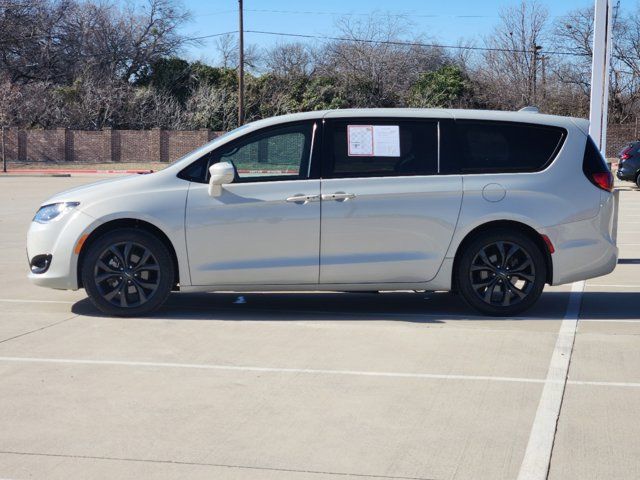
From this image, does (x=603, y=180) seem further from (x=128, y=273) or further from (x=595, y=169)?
(x=128, y=273)

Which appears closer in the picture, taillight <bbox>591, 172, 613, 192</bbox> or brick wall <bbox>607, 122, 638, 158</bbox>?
taillight <bbox>591, 172, 613, 192</bbox>

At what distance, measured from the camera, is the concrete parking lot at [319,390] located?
455 centimetres

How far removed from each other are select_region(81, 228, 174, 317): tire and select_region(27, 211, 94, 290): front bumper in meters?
0.12

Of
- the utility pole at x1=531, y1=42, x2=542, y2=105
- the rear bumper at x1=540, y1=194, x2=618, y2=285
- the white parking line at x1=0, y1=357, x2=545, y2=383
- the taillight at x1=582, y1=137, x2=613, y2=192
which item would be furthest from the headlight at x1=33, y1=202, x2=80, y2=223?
the utility pole at x1=531, y1=42, x2=542, y2=105

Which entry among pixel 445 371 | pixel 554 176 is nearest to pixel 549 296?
pixel 554 176

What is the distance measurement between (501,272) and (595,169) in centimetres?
129

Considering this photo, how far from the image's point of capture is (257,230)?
7918 mm

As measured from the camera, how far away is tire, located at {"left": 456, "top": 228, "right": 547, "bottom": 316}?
8.05 m

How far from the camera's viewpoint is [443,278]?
26.6 feet

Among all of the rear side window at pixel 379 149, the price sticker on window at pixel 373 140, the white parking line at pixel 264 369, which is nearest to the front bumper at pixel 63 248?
the white parking line at pixel 264 369

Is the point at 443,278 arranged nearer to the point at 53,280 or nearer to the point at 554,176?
the point at 554,176

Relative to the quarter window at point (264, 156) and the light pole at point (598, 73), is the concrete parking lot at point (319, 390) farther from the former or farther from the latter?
the light pole at point (598, 73)

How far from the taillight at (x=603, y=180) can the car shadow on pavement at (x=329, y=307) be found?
124cm

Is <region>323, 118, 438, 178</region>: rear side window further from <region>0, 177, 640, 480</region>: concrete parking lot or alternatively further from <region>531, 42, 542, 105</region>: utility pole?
<region>531, 42, 542, 105</region>: utility pole
